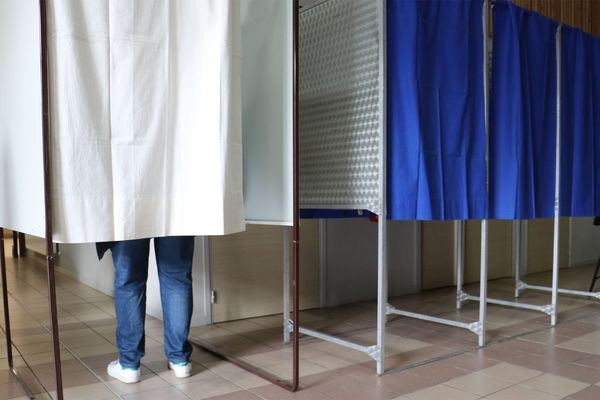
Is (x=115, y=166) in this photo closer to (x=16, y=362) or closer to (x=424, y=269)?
(x=16, y=362)

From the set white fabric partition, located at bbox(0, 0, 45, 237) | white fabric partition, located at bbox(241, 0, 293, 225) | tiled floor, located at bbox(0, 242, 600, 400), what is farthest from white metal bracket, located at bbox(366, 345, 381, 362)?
white fabric partition, located at bbox(0, 0, 45, 237)

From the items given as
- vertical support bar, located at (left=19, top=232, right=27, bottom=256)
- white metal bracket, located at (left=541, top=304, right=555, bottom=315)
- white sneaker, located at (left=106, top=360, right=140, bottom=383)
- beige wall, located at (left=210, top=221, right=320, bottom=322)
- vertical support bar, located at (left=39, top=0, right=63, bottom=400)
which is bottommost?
vertical support bar, located at (left=19, top=232, right=27, bottom=256)

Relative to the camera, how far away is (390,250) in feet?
14.3

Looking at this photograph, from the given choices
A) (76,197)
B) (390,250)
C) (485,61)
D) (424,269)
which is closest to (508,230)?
(424,269)

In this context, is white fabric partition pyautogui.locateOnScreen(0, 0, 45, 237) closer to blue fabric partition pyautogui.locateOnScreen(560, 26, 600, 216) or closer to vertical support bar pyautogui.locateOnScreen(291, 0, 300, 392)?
vertical support bar pyautogui.locateOnScreen(291, 0, 300, 392)

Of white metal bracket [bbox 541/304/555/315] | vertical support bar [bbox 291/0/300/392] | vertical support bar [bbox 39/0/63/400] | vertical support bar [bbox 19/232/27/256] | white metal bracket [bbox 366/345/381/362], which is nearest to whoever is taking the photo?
vertical support bar [bbox 39/0/63/400]

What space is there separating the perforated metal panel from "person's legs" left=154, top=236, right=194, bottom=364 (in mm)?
823

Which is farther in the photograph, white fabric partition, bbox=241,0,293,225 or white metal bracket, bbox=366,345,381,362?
white metal bracket, bbox=366,345,381,362

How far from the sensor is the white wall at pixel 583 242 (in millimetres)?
6426

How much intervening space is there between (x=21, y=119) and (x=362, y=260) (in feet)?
9.27

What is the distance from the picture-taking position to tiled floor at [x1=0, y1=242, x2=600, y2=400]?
2287 millimetres

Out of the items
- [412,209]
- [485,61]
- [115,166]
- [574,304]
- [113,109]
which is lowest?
[574,304]

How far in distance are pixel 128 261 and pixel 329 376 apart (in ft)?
3.45

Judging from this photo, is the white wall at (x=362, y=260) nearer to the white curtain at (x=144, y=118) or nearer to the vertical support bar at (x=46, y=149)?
the white curtain at (x=144, y=118)
